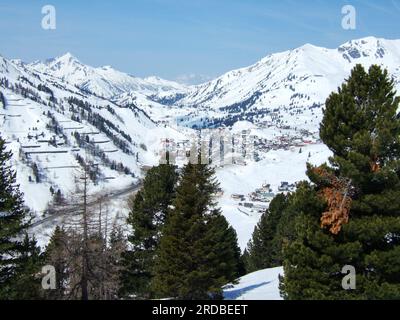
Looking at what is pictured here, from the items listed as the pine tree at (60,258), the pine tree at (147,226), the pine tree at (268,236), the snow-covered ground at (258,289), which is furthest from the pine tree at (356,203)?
the pine tree at (268,236)

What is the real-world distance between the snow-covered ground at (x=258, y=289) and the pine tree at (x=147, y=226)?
21.5 ft

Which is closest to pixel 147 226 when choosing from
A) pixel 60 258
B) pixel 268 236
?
pixel 60 258

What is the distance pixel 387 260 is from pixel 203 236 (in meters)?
12.5

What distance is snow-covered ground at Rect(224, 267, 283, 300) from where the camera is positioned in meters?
29.7

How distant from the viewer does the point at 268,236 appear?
64000 millimetres

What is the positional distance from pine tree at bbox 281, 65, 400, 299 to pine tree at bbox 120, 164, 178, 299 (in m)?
18.3

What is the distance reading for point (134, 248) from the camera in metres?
38.9

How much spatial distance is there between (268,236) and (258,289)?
29.7 metres

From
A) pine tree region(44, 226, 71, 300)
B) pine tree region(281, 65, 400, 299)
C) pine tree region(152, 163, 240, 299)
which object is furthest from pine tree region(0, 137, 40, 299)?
pine tree region(281, 65, 400, 299)

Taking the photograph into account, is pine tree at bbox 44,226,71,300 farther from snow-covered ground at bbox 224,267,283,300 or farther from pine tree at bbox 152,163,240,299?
snow-covered ground at bbox 224,267,283,300

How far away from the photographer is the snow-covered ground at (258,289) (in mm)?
29719

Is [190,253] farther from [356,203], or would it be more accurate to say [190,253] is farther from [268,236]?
[268,236]
